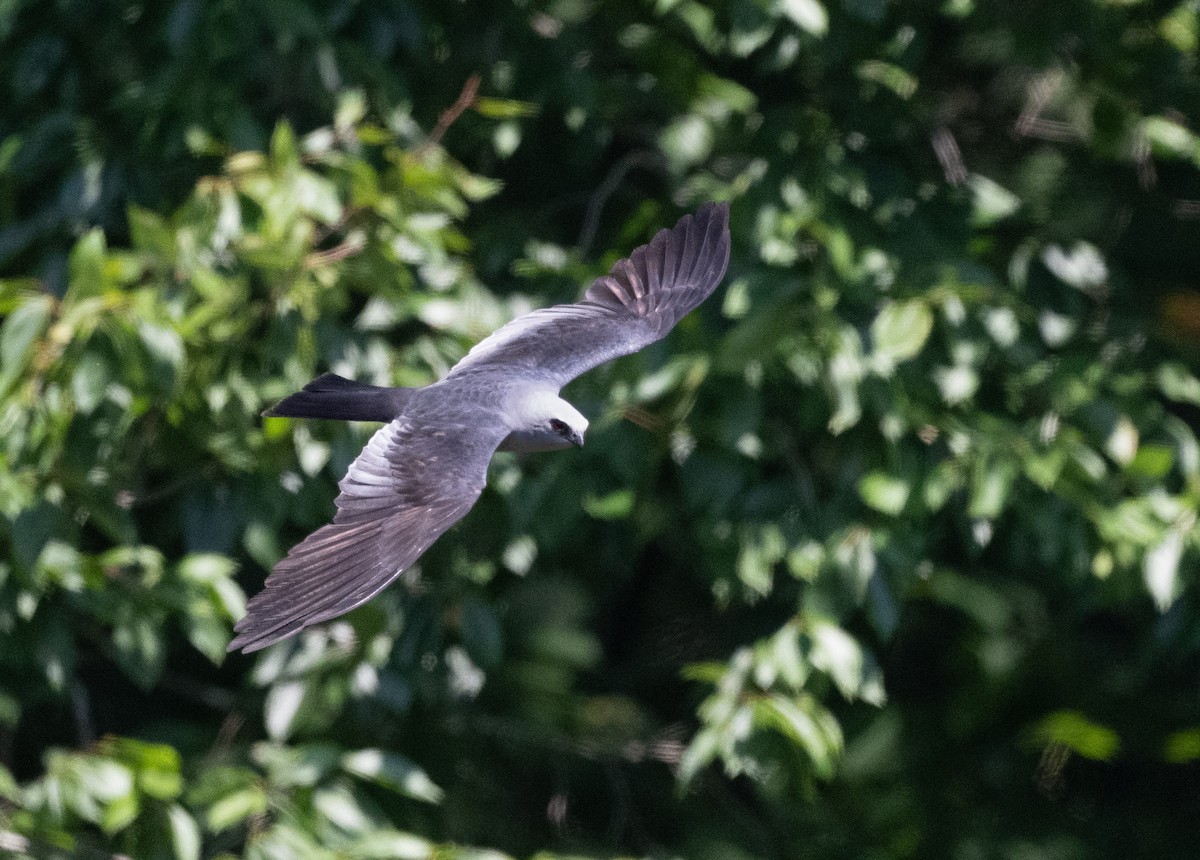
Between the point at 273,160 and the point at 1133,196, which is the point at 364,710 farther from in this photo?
the point at 1133,196

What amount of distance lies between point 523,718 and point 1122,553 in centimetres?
150

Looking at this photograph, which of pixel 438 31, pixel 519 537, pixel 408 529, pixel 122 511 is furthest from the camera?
pixel 438 31

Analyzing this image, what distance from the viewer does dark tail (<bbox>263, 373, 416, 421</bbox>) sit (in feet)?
9.79

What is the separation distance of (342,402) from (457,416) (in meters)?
0.23

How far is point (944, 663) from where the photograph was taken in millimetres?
4430

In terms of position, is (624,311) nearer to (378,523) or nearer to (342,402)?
(342,402)

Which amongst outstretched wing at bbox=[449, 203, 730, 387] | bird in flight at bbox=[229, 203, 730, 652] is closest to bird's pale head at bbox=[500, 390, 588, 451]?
bird in flight at bbox=[229, 203, 730, 652]

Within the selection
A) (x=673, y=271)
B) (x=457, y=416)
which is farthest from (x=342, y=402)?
(x=673, y=271)

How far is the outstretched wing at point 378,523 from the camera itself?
7.86 ft

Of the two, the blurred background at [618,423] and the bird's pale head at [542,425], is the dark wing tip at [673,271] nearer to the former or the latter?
the blurred background at [618,423]

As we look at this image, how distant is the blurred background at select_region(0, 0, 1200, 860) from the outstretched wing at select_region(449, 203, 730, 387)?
95 mm

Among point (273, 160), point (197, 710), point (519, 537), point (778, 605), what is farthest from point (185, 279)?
point (778, 605)

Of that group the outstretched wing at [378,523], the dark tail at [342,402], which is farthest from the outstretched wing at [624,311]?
the outstretched wing at [378,523]

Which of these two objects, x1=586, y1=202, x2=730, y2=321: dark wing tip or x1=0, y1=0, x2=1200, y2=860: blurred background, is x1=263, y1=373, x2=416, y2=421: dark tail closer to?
x1=0, y1=0, x2=1200, y2=860: blurred background
